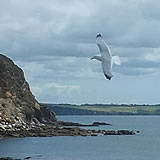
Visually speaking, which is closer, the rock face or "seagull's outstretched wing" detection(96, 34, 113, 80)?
"seagull's outstretched wing" detection(96, 34, 113, 80)

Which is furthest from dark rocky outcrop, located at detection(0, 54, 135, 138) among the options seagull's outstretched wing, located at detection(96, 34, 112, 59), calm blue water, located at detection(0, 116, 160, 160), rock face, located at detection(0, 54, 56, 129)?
seagull's outstretched wing, located at detection(96, 34, 112, 59)

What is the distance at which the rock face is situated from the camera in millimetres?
138000

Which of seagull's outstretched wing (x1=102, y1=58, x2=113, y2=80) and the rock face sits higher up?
the rock face

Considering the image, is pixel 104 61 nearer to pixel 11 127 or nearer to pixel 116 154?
pixel 116 154

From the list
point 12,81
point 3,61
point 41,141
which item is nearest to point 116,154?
point 41,141

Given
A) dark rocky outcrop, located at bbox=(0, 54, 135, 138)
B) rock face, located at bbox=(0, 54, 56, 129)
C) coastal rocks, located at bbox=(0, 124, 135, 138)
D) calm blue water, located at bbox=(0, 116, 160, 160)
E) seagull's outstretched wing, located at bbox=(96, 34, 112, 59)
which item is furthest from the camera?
rock face, located at bbox=(0, 54, 56, 129)

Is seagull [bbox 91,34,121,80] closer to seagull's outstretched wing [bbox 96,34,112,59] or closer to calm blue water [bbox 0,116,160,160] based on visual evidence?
seagull's outstretched wing [bbox 96,34,112,59]

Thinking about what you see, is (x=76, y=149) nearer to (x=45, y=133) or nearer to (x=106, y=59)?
(x=45, y=133)

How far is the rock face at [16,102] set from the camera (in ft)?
453

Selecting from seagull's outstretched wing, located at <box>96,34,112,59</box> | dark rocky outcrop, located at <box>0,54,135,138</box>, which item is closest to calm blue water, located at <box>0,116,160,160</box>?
dark rocky outcrop, located at <box>0,54,135,138</box>

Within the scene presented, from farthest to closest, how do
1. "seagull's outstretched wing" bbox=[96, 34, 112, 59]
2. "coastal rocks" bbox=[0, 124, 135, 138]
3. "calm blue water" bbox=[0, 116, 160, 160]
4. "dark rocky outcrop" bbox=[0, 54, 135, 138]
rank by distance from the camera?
1. "dark rocky outcrop" bbox=[0, 54, 135, 138]
2. "coastal rocks" bbox=[0, 124, 135, 138]
3. "calm blue water" bbox=[0, 116, 160, 160]
4. "seagull's outstretched wing" bbox=[96, 34, 112, 59]

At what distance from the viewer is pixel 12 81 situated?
164625 mm

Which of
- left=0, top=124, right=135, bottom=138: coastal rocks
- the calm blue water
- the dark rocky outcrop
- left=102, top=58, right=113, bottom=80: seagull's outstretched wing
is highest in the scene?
the dark rocky outcrop

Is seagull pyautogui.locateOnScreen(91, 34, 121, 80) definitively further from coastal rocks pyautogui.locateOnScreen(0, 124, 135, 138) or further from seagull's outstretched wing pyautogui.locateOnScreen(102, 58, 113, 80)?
coastal rocks pyautogui.locateOnScreen(0, 124, 135, 138)
